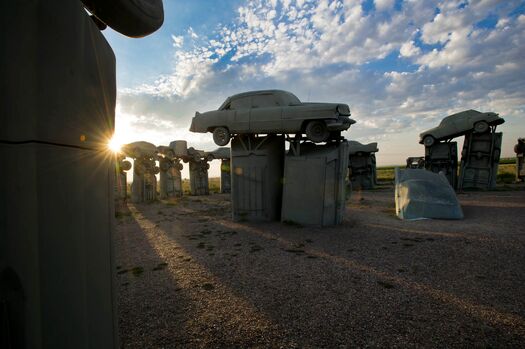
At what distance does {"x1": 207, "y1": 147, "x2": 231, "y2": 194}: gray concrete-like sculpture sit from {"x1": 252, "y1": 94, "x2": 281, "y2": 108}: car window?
1320 centimetres

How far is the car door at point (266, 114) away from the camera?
29.9 feet

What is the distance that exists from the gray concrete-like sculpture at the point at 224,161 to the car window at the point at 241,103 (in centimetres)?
1267

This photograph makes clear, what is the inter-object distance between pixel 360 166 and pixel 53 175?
23235mm

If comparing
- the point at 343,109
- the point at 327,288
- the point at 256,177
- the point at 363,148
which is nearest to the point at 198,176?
the point at 256,177

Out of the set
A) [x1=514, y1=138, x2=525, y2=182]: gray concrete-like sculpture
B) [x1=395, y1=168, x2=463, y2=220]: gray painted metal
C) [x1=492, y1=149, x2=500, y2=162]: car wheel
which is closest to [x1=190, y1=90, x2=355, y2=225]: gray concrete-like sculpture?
[x1=395, y1=168, x2=463, y2=220]: gray painted metal

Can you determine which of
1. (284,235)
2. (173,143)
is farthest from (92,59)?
(173,143)

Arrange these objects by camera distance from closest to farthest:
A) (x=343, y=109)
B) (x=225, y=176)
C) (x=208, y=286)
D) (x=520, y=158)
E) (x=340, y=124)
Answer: (x=208, y=286), (x=340, y=124), (x=343, y=109), (x=520, y=158), (x=225, y=176)

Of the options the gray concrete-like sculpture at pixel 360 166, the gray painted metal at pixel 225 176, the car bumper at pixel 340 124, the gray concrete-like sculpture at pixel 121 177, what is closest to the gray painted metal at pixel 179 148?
the gray concrete-like sculpture at pixel 121 177

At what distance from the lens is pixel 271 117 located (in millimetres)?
9148

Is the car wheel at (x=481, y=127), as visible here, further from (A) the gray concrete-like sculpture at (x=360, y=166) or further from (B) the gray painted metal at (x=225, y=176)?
(B) the gray painted metal at (x=225, y=176)

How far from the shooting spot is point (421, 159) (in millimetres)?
22547

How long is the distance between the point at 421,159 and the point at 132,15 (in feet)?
83.5

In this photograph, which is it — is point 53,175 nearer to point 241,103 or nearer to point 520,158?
point 241,103

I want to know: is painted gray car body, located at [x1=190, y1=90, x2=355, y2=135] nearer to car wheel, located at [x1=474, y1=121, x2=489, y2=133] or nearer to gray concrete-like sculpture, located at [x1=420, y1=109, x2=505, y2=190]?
gray concrete-like sculpture, located at [x1=420, y1=109, x2=505, y2=190]
